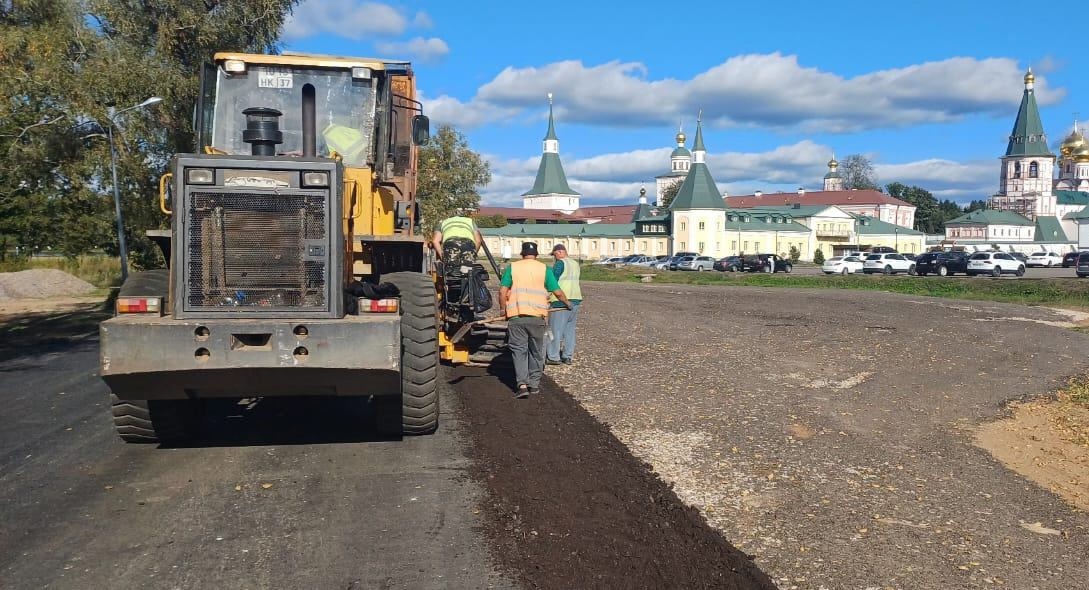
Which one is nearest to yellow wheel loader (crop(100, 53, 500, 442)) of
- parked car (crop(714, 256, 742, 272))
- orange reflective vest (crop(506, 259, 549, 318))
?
orange reflective vest (crop(506, 259, 549, 318))

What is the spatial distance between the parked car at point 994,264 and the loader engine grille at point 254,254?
58146 millimetres

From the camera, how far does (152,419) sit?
801 centimetres

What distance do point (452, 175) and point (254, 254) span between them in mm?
44579

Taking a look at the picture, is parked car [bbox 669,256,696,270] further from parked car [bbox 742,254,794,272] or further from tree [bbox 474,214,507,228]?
tree [bbox 474,214,507,228]

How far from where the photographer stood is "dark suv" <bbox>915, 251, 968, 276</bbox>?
59.1 metres

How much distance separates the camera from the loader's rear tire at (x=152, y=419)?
7.93m

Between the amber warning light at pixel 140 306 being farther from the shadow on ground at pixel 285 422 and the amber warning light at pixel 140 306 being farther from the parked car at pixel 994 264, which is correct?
the parked car at pixel 994 264

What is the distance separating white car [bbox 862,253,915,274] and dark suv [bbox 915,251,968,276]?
426 centimetres

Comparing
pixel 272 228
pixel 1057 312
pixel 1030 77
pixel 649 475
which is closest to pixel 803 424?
pixel 649 475

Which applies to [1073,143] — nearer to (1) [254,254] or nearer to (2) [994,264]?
(2) [994,264]

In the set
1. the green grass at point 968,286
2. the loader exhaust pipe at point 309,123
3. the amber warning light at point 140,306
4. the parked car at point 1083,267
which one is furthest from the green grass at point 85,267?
the parked car at point 1083,267

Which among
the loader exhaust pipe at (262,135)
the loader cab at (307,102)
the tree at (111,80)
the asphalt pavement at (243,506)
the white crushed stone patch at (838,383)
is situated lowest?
the asphalt pavement at (243,506)

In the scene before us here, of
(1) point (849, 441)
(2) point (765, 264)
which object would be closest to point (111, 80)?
(1) point (849, 441)

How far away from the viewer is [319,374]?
22.9ft
